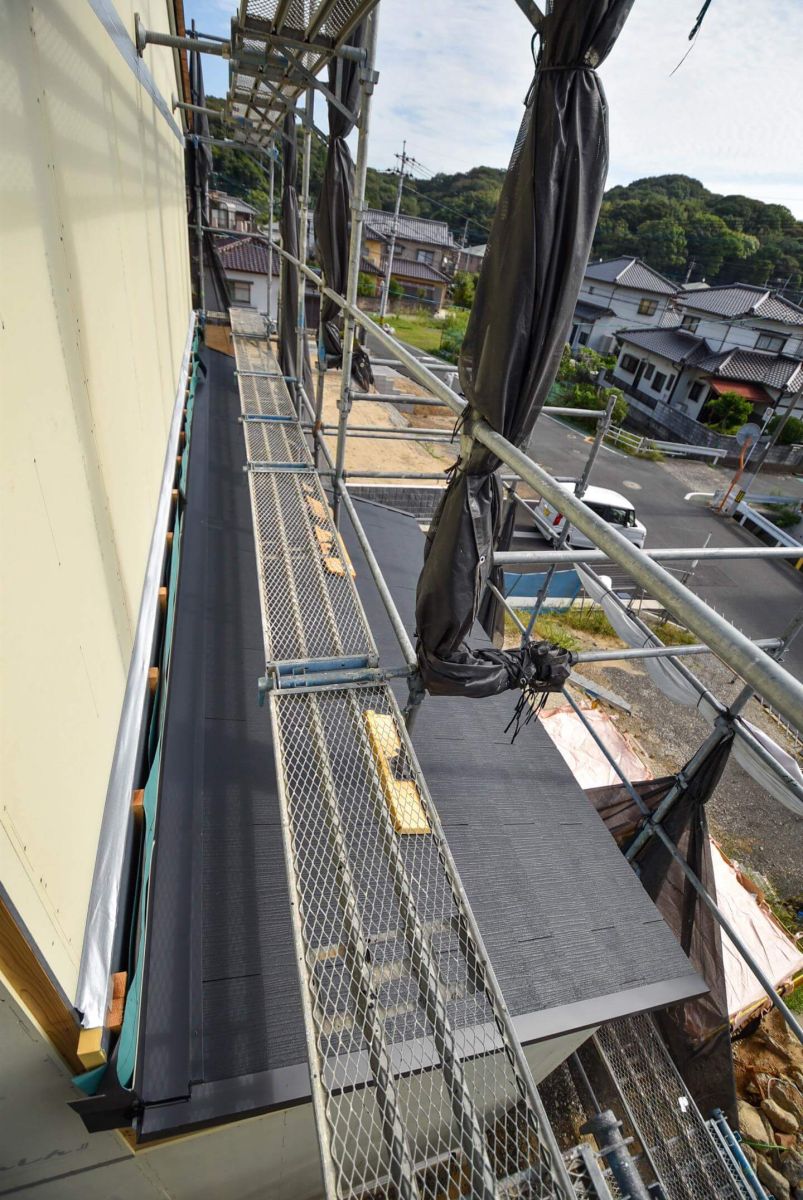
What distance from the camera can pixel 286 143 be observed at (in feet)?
25.2

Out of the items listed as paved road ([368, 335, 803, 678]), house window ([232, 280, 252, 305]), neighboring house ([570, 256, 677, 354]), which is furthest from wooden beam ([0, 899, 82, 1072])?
neighboring house ([570, 256, 677, 354])

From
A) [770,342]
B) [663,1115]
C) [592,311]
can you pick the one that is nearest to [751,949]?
[663,1115]

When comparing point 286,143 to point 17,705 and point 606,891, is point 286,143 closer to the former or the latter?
point 17,705

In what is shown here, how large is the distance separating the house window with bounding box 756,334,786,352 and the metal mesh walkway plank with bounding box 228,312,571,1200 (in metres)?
33.6

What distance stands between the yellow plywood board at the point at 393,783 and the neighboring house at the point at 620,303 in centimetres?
3474

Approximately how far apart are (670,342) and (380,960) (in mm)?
32297

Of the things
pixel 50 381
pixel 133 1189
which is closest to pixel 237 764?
pixel 133 1189

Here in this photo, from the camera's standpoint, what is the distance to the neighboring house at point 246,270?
23453 millimetres

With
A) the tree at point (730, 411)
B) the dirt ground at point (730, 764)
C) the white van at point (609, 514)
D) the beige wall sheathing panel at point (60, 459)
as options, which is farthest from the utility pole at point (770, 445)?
the beige wall sheathing panel at point (60, 459)

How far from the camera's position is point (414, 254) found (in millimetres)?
42000

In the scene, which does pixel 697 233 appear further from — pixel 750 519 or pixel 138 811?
pixel 138 811

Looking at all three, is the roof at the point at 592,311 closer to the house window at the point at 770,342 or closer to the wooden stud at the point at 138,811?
the house window at the point at 770,342

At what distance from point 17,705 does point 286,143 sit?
9532 millimetres

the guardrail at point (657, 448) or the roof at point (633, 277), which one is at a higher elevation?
the roof at point (633, 277)
